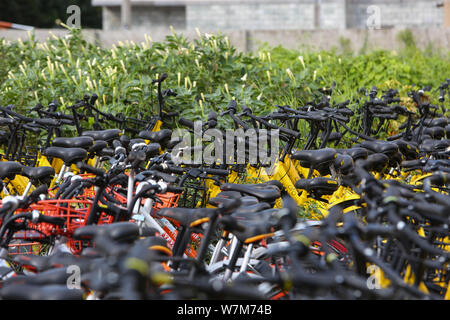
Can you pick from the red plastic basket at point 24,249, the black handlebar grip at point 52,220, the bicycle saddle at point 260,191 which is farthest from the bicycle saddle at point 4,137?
the bicycle saddle at point 260,191

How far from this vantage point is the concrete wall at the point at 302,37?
38.7 feet

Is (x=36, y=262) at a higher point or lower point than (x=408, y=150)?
lower

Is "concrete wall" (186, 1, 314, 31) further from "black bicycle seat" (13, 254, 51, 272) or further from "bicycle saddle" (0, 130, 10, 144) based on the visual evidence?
"black bicycle seat" (13, 254, 51, 272)

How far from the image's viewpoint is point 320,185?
13.5 feet

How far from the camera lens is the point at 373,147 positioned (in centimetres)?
438

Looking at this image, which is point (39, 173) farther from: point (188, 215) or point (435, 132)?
point (435, 132)

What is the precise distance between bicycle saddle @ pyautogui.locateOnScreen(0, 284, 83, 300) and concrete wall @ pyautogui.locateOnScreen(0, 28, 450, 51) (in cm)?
963

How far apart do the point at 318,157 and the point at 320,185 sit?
21 cm

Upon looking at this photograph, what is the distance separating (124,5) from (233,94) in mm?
12323

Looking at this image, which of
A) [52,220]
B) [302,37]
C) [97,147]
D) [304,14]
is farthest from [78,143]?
[304,14]

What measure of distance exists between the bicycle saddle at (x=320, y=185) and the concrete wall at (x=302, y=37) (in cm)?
→ 762

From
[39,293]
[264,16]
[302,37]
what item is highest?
[264,16]

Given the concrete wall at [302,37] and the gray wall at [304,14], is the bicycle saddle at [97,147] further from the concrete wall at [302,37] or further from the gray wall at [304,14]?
the gray wall at [304,14]

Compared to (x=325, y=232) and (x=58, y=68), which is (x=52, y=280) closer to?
A: (x=325, y=232)
